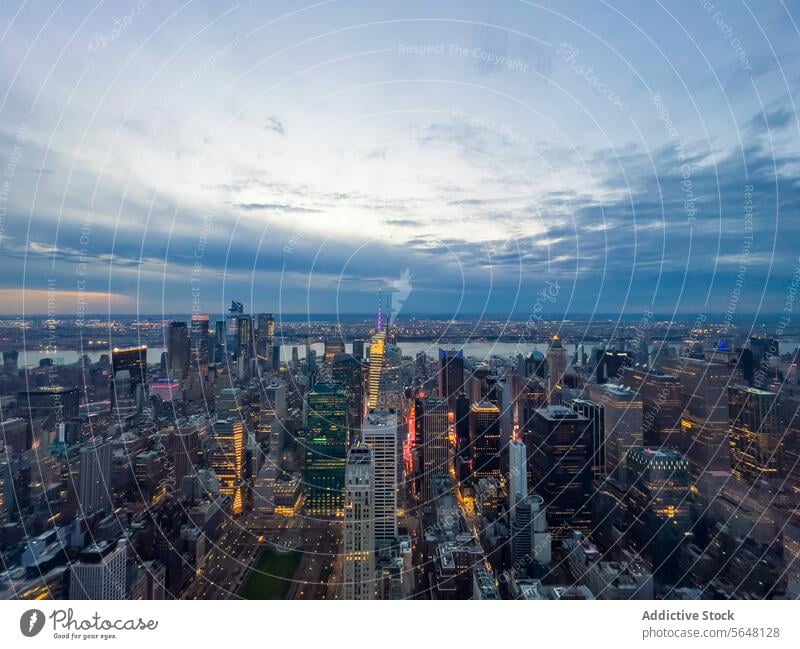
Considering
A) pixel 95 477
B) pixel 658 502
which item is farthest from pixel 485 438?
pixel 95 477

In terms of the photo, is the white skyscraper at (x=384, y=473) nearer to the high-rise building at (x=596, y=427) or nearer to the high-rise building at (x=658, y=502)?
the high-rise building at (x=658, y=502)

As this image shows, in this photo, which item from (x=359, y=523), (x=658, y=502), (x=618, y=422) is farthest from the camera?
(x=618, y=422)

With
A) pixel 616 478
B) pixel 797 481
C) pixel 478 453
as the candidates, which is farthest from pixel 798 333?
pixel 478 453

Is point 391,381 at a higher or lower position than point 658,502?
higher

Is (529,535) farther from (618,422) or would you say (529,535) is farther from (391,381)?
(391,381)
